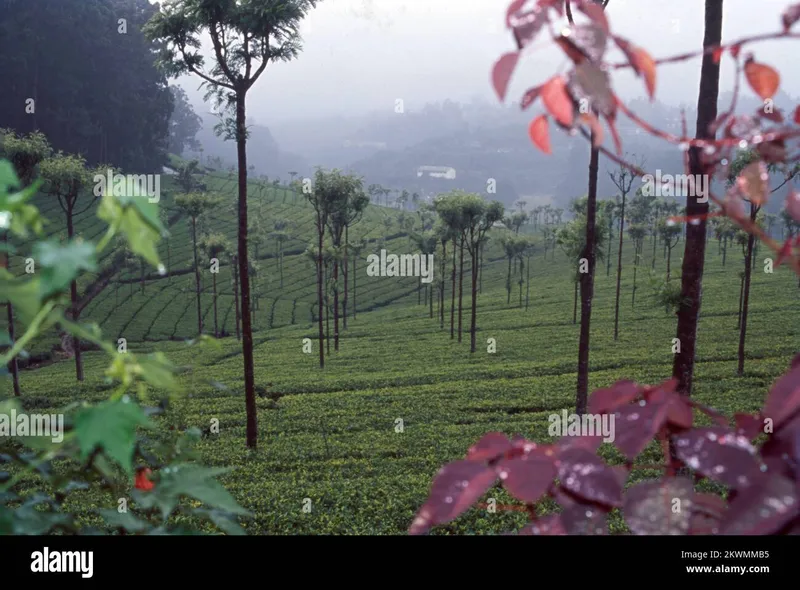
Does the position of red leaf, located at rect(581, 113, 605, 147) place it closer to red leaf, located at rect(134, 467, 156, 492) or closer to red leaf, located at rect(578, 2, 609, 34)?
red leaf, located at rect(578, 2, 609, 34)

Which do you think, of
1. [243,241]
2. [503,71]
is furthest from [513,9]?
[243,241]

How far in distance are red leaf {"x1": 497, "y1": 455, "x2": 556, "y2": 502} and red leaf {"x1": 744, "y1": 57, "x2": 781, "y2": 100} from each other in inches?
15.1

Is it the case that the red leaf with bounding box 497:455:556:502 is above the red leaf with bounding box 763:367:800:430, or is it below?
below

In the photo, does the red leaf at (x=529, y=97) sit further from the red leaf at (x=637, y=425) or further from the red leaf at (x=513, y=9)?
the red leaf at (x=637, y=425)

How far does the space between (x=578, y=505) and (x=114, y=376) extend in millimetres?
398

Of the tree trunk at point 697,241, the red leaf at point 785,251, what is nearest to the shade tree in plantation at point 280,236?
the tree trunk at point 697,241

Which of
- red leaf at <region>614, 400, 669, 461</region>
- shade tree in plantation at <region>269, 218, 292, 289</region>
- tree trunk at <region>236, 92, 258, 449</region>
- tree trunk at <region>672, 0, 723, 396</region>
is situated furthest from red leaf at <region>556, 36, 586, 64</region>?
shade tree in plantation at <region>269, 218, 292, 289</region>

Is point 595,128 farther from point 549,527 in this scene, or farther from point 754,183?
point 549,527

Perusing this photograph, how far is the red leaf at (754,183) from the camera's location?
0.47 meters

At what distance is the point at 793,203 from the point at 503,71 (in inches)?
9.9

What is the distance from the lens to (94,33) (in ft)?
146

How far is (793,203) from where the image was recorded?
47 centimetres

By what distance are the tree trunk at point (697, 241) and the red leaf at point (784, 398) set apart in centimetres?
336

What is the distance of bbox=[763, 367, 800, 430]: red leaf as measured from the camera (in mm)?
387
